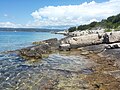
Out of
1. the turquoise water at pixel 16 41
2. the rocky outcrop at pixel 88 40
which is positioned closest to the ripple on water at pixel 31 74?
the rocky outcrop at pixel 88 40

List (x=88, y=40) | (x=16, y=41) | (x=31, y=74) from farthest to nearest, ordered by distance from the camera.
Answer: (x=16, y=41) < (x=88, y=40) < (x=31, y=74)

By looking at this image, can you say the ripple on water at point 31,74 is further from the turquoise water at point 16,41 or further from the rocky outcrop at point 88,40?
the turquoise water at point 16,41

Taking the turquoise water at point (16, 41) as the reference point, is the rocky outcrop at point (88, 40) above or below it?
above

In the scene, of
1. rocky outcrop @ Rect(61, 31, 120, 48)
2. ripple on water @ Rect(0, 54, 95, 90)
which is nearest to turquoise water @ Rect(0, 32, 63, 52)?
rocky outcrop @ Rect(61, 31, 120, 48)

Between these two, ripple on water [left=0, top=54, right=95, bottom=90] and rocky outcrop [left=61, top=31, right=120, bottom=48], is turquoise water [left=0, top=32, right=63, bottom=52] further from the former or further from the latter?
ripple on water [left=0, top=54, right=95, bottom=90]

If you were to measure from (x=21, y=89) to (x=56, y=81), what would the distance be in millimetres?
3940

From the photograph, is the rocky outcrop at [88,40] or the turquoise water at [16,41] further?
the turquoise water at [16,41]

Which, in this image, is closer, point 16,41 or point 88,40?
point 88,40

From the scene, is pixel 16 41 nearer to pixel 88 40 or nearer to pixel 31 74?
pixel 88 40

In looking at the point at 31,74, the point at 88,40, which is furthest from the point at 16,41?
the point at 31,74

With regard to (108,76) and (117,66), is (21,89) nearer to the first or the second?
(108,76)

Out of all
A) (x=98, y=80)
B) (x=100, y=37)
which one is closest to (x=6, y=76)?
(x=98, y=80)

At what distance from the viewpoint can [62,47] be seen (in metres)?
48.2

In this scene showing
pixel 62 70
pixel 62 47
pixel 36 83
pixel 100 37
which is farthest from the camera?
pixel 100 37
